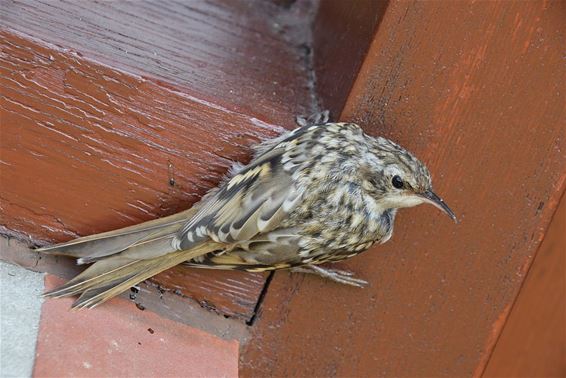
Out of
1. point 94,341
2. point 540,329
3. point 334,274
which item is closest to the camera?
point 94,341

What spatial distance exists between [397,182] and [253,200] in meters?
0.34

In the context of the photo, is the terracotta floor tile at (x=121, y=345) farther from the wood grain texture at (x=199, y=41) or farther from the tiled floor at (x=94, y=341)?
the wood grain texture at (x=199, y=41)

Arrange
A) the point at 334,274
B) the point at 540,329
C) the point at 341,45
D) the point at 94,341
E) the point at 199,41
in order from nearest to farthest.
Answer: the point at 94,341
the point at 334,274
the point at 341,45
the point at 199,41
the point at 540,329

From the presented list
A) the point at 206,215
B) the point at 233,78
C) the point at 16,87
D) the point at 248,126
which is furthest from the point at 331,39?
the point at 16,87

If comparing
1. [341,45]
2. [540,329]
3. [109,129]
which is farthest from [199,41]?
[540,329]

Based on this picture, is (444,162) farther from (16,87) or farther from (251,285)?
(16,87)

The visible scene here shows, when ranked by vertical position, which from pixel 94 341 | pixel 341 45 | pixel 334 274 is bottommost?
pixel 94 341

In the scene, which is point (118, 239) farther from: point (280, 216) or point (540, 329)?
point (540, 329)

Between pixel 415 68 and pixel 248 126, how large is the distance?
41cm

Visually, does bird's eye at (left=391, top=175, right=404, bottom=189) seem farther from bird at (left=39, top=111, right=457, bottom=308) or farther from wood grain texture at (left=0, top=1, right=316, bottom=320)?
wood grain texture at (left=0, top=1, right=316, bottom=320)

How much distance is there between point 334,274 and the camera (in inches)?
96.0

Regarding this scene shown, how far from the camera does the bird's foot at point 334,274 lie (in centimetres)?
242

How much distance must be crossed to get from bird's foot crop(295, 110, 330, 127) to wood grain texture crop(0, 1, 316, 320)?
2 centimetres

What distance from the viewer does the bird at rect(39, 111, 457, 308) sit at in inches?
88.0
